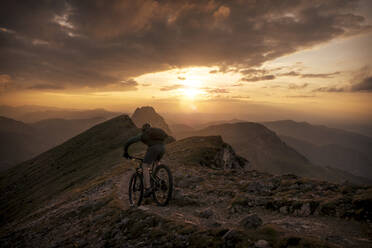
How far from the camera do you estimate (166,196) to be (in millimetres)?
10805

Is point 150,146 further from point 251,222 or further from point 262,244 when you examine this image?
point 262,244

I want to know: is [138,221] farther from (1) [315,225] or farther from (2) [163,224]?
(1) [315,225]

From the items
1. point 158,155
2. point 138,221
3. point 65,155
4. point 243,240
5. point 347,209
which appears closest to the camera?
point 243,240

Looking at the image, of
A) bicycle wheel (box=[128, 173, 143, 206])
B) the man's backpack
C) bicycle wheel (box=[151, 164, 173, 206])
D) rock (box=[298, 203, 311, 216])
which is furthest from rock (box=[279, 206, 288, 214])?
bicycle wheel (box=[128, 173, 143, 206])

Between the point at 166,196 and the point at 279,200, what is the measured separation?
5.68 metres

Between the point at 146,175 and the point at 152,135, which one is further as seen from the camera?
the point at 146,175

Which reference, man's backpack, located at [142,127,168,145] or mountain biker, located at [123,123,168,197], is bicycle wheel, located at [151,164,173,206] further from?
man's backpack, located at [142,127,168,145]

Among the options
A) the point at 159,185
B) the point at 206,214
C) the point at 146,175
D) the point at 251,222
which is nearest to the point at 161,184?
the point at 159,185

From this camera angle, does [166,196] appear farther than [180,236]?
Yes

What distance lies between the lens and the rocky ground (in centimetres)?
627

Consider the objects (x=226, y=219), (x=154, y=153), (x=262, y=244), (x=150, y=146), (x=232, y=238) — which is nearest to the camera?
(x=262, y=244)

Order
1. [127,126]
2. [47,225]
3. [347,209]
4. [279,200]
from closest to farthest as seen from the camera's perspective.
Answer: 1. [347,209]
2. [279,200]
3. [47,225]
4. [127,126]

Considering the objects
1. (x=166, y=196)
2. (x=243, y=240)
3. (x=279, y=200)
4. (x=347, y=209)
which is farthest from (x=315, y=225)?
(x=166, y=196)

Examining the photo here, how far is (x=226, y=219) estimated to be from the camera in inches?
345
